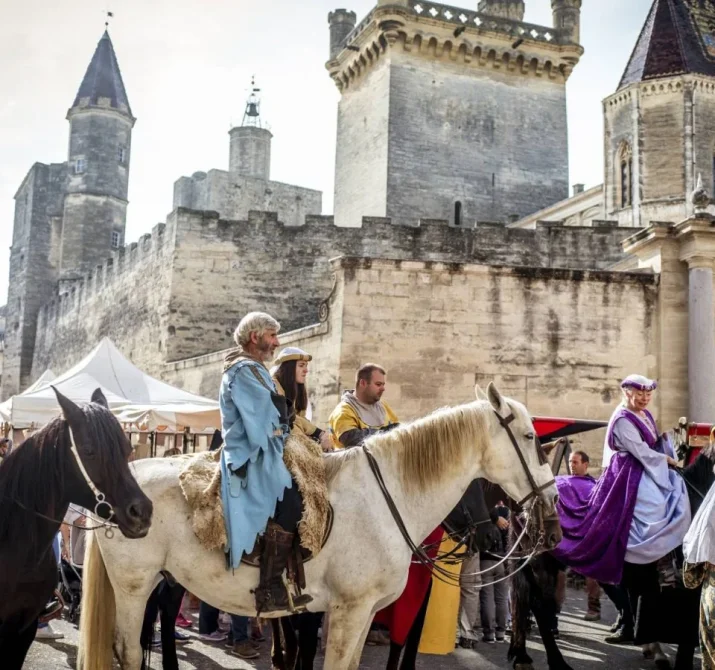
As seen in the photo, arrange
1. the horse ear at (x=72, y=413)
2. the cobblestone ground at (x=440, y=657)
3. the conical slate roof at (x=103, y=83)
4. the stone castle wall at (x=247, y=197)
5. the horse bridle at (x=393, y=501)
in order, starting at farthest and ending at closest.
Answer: the stone castle wall at (x=247, y=197), the conical slate roof at (x=103, y=83), the cobblestone ground at (x=440, y=657), the horse bridle at (x=393, y=501), the horse ear at (x=72, y=413)

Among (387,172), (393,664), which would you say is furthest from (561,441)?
(387,172)

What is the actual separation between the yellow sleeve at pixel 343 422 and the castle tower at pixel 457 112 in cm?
2816

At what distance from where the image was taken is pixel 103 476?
3.86m

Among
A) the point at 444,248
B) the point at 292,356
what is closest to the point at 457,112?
the point at 444,248

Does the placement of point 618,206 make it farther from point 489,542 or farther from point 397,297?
point 489,542

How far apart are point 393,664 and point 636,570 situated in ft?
6.57

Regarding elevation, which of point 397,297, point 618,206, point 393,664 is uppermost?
point 618,206

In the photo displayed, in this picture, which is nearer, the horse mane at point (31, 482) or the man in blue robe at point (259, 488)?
the horse mane at point (31, 482)

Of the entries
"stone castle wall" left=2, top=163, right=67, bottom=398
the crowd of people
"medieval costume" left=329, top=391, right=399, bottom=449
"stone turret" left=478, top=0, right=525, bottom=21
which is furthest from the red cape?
"stone castle wall" left=2, top=163, right=67, bottom=398

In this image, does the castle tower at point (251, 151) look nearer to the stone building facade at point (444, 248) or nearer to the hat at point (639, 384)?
the stone building facade at point (444, 248)

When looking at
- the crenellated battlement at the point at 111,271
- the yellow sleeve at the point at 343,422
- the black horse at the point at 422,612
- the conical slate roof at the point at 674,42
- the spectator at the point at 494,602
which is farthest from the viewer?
the conical slate roof at the point at 674,42

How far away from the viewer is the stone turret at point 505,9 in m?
35.3

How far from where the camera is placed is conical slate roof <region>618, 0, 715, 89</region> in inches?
1475

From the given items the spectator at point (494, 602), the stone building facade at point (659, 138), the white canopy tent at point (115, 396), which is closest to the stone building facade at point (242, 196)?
the stone building facade at point (659, 138)
